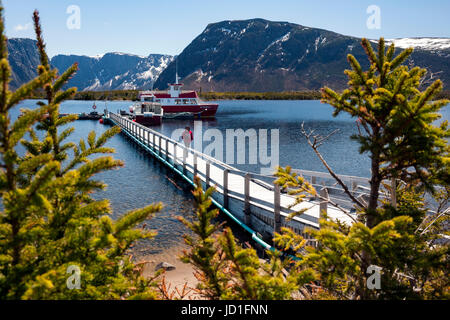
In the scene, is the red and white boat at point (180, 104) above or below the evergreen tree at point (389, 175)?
above

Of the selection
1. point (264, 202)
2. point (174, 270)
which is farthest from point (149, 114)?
point (174, 270)

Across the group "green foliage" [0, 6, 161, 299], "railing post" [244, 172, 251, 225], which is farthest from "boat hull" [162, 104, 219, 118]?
"green foliage" [0, 6, 161, 299]

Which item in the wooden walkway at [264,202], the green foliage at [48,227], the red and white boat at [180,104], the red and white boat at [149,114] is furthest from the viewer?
the red and white boat at [180,104]

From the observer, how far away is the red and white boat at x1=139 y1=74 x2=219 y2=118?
6406 cm

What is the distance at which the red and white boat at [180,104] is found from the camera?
6406cm

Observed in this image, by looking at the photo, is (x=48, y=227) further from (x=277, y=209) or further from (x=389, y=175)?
(x=277, y=209)

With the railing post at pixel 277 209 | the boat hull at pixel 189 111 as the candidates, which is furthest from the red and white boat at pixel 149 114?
the railing post at pixel 277 209

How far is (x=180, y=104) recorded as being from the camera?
213 ft

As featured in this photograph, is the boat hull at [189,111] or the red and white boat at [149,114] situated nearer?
the red and white boat at [149,114]

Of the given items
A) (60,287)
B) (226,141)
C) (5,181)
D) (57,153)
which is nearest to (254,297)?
(60,287)

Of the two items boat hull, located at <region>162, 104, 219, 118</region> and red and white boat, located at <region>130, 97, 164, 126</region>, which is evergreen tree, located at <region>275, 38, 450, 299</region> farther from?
boat hull, located at <region>162, 104, 219, 118</region>

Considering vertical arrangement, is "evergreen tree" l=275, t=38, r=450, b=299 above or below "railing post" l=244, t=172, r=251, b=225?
above

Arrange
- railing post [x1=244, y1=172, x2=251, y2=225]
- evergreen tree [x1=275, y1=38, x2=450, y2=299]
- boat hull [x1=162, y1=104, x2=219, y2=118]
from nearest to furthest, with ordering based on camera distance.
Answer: evergreen tree [x1=275, y1=38, x2=450, y2=299] → railing post [x1=244, y1=172, x2=251, y2=225] → boat hull [x1=162, y1=104, x2=219, y2=118]

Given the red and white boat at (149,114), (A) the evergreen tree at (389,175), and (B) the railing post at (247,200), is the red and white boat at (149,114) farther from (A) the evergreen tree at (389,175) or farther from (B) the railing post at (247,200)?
(A) the evergreen tree at (389,175)
